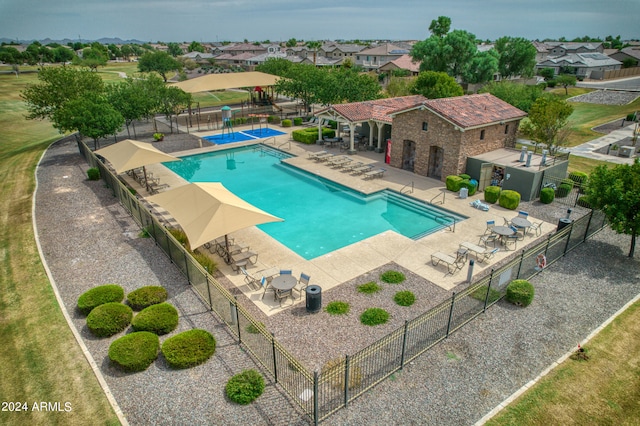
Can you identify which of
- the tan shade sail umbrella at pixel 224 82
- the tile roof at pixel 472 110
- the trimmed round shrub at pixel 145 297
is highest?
the tan shade sail umbrella at pixel 224 82

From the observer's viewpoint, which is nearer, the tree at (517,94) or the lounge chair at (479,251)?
the lounge chair at (479,251)

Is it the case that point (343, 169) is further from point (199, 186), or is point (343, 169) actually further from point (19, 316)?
point (19, 316)

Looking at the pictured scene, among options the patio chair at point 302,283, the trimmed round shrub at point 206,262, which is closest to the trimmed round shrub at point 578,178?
the patio chair at point 302,283

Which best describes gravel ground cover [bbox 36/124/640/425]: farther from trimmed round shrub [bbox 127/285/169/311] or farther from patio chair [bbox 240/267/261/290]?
patio chair [bbox 240/267/261/290]

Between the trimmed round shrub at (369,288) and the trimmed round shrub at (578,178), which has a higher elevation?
the trimmed round shrub at (578,178)

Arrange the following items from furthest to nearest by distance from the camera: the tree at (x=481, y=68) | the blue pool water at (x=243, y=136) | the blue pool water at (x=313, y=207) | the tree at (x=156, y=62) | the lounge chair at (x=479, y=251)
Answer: the tree at (x=156, y=62)
the tree at (x=481, y=68)
the blue pool water at (x=243, y=136)
the blue pool water at (x=313, y=207)
the lounge chair at (x=479, y=251)

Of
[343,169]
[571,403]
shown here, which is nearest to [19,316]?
[571,403]

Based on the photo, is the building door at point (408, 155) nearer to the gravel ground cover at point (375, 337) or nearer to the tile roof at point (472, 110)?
the tile roof at point (472, 110)

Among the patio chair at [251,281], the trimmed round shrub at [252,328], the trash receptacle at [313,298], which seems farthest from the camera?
the patio chair at [251,281]
